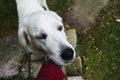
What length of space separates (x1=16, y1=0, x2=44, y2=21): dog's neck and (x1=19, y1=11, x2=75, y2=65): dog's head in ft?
1.19

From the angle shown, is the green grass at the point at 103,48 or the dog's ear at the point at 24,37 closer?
the dog's ear at the point at 24,37

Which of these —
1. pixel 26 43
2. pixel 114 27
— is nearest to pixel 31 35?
pixel 26 43

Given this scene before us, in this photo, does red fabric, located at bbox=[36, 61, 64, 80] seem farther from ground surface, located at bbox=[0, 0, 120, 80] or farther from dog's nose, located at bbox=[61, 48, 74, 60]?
ground surface, located at bbox=[0, 0, 120, 80]

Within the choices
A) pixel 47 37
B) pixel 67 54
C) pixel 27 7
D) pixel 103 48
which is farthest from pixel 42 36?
pixel 103 48

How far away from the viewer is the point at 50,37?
3762 mm

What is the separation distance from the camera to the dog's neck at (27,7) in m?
4.43

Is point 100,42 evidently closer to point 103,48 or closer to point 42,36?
point 103,48

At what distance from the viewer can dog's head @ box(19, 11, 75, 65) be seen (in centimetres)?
374

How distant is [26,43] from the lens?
164 inches

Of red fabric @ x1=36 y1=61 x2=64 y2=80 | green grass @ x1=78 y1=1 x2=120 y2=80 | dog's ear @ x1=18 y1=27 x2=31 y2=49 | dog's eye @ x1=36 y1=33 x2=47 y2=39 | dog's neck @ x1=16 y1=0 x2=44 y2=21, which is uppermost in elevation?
dog's eye @ x1=36 y1=33 x2=47 y2=39

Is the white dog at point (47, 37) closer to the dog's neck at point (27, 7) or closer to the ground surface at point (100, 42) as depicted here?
the dog's neck at point (27, 7)

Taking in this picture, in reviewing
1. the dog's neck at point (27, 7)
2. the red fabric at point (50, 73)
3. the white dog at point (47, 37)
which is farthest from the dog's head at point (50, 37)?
the dog's neck at point (27, 7)

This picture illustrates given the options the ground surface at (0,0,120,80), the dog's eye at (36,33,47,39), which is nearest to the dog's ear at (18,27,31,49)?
the dog's eye at (36,33,47,39)

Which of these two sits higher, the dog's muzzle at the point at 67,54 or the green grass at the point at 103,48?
the dog's muzzle at the point at 67,54
